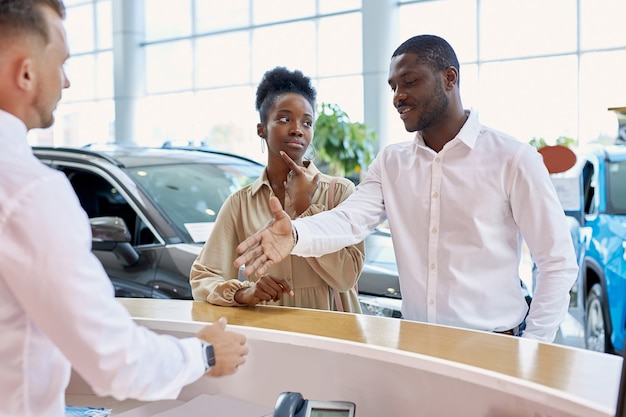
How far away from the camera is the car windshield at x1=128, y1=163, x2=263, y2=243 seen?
175 inches

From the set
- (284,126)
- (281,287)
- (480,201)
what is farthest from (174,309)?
(480,201)

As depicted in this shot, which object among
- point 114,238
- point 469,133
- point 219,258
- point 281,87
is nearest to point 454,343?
point 469,133

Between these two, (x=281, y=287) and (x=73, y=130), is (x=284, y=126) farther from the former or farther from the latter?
(x=73, y=130)

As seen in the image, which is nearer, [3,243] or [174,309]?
[3,243]

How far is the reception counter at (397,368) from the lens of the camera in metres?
1.56

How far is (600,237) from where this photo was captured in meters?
5.75

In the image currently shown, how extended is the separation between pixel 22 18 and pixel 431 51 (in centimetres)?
147

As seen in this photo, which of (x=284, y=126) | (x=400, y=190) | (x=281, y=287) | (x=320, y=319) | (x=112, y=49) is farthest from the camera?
(x=112, y=49)

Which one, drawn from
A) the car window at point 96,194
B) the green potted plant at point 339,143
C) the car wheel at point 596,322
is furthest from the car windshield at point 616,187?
the green potted plant at point 339,143

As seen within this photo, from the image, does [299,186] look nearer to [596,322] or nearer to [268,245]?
[268,245]

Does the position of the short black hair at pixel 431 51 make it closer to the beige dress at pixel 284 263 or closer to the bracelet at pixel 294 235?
the beige dress at pixel 284 263

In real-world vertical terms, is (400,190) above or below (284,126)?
below

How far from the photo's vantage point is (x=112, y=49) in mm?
18859

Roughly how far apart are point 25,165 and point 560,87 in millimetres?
11866
